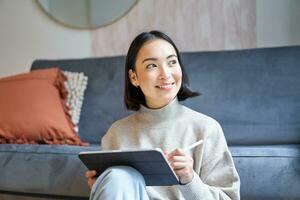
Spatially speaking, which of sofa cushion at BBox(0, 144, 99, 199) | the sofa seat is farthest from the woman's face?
sofa cushion at BBox(0, 144, 99, 199)

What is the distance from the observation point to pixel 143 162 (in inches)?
38.0

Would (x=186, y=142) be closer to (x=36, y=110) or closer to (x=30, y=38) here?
(x=36, y=110)

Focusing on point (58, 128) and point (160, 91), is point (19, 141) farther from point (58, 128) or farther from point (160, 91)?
point (160, 91)

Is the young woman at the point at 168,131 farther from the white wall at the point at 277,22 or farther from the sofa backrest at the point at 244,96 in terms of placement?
the white wall at the point at 277,22

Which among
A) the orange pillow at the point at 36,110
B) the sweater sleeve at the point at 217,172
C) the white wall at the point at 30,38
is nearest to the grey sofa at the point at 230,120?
the orange pillow at the point at 36,110

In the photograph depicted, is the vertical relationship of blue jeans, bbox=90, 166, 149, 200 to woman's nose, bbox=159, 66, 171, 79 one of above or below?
below

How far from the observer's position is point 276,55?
70.2 inches

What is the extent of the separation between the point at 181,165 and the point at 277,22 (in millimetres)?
1328

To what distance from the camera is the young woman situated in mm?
1003

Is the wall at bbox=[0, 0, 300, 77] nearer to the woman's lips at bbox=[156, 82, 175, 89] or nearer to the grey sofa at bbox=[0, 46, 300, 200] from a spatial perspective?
the grey sofa at bbox=[0, 46, 300, 200]

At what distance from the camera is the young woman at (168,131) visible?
100 cm

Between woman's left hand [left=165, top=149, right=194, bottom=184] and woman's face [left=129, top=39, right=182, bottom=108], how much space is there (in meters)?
0.22

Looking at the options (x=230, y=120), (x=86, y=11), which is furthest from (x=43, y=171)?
(x=86, y=11)

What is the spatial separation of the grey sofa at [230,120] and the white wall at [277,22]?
30 cm
